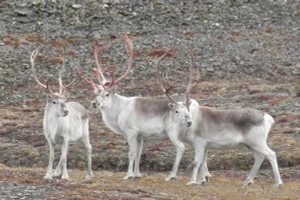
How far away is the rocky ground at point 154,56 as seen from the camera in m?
27.8

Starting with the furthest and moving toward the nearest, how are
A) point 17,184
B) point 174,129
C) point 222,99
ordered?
point 222,99 → point 174,129 → point 17,184

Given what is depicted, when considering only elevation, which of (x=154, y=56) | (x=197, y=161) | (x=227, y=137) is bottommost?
(x=197, y=161)

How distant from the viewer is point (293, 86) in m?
44.1

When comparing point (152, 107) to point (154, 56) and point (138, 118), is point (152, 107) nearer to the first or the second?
point (138, 118)

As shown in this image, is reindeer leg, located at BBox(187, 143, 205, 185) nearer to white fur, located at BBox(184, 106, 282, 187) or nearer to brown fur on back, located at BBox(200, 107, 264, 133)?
white fur, located at BBox(184, 106, 282, 187)

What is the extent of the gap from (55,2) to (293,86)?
79.6ft

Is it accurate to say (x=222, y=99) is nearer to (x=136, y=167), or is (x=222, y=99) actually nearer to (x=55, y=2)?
(x=136, y=167)

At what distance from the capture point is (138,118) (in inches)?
877

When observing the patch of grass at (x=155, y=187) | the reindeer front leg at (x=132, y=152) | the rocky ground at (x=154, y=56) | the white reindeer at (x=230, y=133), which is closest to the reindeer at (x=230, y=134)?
the white reindeer at (x=230, y=133)

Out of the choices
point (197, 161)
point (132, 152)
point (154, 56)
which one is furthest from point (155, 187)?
point (154, 56)

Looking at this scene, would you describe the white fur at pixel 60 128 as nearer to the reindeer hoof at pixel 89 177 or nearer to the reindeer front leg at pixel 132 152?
the reindeer hoof at pixel 89 177

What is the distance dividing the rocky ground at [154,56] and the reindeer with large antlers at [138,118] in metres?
3.56

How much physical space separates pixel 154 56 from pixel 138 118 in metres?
30.3

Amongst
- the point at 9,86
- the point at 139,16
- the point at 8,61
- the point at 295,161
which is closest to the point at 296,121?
the point at 295,161
